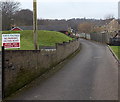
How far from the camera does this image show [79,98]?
738 centimetres

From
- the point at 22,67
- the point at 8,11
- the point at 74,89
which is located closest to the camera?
the point at 74,89

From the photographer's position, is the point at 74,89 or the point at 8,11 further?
the point at 8,11

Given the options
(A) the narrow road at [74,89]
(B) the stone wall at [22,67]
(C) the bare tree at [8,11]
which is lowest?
(A) the narrow road at [74,89]

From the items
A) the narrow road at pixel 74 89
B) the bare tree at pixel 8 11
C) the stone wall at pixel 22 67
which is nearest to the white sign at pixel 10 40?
the stone wall at pixel 22 67

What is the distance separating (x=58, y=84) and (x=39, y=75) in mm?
1790

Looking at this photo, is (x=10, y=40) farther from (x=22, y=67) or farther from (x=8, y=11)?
(x=8, y=11)

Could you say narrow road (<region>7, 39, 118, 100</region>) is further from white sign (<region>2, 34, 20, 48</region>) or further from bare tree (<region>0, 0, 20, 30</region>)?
bare tree (<region>0, 0, 20, 30</region>)

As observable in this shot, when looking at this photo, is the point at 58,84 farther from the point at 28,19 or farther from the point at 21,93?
the point at 28,19

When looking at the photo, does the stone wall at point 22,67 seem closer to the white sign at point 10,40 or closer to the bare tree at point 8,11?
the white sign at point 10,40

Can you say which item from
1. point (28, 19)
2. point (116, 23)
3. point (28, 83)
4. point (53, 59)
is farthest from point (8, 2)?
point (28, 83)

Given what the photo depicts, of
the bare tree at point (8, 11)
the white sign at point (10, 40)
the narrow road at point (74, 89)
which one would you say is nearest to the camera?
the narrow road at point (74, 89)

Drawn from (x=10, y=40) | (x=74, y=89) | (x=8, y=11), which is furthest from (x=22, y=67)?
(x=8, y=11)

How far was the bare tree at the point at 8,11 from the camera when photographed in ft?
186

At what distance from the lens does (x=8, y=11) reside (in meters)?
61.8
